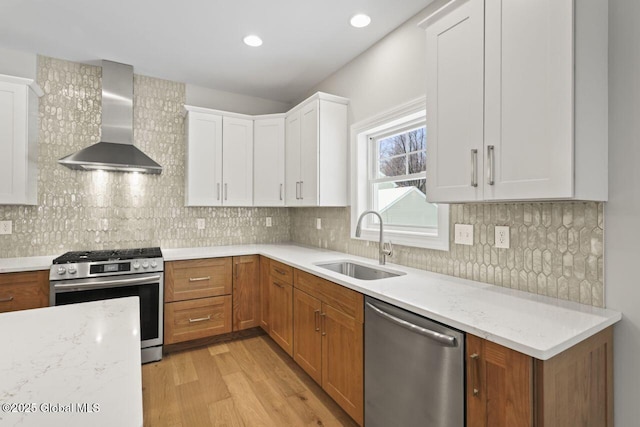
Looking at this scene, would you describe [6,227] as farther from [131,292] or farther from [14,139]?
[131,292]

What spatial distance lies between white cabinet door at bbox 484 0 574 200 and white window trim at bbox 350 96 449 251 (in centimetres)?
69

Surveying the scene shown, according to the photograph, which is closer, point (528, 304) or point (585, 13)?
point (585, 13)

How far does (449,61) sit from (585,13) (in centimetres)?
57

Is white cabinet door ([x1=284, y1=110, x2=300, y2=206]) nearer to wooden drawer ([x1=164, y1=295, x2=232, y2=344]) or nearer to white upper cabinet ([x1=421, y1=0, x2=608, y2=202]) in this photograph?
wooden drawer ([x1=164, y1=295, x2=232, y2=344])

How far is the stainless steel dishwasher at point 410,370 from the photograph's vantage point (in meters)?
1.32

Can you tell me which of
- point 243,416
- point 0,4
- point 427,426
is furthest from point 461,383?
point 0,4

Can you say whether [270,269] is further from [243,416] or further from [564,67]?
[564,67]

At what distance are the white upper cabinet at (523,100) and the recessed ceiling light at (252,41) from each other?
1.53 m

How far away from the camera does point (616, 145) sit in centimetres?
139

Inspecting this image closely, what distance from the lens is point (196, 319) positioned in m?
3.05

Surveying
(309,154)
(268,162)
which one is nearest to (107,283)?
(268,162)

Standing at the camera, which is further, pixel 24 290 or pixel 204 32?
pixel 204 32

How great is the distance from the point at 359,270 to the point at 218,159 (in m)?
1.98

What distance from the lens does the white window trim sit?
2.17 meters
